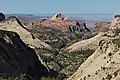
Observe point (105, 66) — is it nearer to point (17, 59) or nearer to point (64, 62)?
point (17, 59)

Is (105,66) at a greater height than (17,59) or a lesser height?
greater

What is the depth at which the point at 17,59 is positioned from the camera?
494 feet

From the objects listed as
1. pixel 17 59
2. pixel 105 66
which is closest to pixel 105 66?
pixel 105 66

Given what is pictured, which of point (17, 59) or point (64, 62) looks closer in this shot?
point (17, 59)

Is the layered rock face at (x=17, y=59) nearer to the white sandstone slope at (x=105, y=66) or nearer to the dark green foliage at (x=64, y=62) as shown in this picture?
the dark green foliage at (x=64, y=62)

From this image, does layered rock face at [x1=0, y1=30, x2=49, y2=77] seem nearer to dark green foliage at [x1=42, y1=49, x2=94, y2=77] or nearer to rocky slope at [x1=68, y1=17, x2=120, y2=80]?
dark green foliage at [x1=42, y1=49, x2=94, y2=77]

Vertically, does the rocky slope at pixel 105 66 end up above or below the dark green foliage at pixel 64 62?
above

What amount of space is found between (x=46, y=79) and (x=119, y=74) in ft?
202

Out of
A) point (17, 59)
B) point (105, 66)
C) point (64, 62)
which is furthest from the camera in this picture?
point (64, 62)

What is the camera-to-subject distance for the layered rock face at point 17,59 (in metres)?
134

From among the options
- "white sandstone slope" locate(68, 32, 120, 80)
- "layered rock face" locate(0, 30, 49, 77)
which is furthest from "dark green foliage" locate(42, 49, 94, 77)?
"white sandstone slope" locate(68, 32, 120, 80)

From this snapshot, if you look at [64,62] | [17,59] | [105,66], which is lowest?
[64,62]

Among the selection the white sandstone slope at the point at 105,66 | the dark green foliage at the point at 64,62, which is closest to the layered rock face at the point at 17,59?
the dark green foliage at the point at 64,62

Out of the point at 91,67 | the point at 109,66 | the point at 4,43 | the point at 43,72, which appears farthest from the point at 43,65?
the point at 109,66
